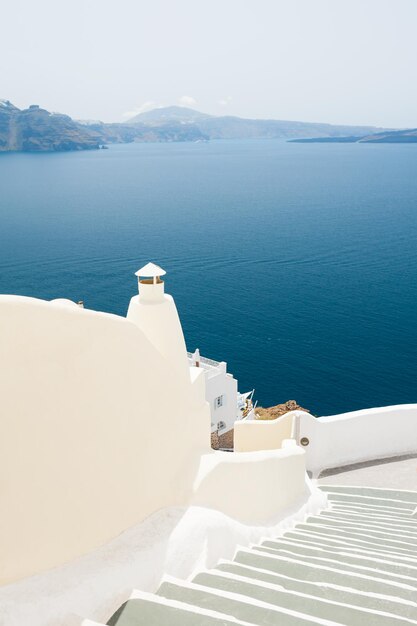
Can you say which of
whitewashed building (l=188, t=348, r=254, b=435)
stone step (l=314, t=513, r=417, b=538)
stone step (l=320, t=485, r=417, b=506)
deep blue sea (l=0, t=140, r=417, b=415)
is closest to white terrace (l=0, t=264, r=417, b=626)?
stone step (l=314, t=513, r=417, b=538)

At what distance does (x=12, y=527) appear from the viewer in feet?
22.1

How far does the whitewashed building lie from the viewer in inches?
1389

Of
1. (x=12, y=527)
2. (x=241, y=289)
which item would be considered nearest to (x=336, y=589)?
(x=12, y=527)

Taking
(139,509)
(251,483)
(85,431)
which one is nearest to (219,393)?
(251,483)

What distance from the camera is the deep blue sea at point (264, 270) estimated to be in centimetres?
4906

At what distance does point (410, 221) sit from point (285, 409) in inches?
2959

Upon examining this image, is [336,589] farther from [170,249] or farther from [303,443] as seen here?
[170,249]

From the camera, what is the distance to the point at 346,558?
9.59 metres

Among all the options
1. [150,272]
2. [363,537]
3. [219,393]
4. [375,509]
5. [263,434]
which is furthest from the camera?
[219,393]

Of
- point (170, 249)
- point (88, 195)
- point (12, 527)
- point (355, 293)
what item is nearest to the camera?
point (12, 527)

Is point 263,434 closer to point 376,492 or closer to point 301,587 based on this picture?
point 376,492

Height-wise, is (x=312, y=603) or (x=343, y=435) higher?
(x=312, y=603)

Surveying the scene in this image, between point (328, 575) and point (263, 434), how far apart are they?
8077 mm

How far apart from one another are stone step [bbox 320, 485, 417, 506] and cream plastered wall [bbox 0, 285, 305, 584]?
6.82 metres
